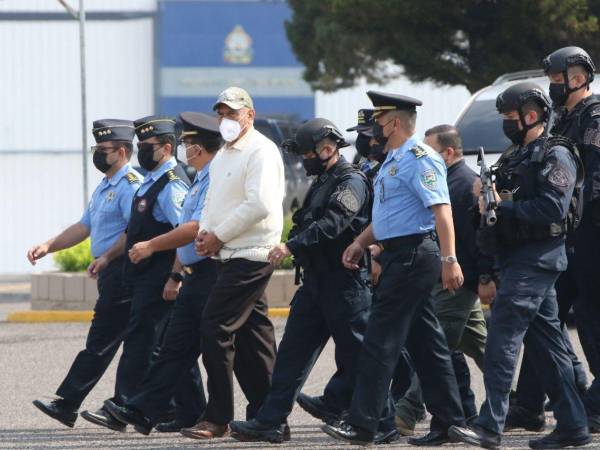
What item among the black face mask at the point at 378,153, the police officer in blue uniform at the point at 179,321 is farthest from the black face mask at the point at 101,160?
the black face mask at the point at 378,153

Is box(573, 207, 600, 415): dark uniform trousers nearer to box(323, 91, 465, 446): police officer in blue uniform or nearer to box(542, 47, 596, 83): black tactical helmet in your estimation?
box(542, 47, 596, 83): black tactical helmet

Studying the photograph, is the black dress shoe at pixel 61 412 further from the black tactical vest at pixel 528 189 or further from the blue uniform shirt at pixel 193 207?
the black tactical vest at pixel 528 189

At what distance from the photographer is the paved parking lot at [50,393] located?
7.98 meters

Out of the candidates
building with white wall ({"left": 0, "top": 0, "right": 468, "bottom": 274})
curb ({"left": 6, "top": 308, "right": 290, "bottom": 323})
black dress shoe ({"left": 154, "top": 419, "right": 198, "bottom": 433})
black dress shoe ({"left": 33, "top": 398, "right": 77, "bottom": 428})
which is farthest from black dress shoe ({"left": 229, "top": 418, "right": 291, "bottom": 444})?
building with white wall ({"left": 0, "top": 0, "right": 468, "bottom": 274})

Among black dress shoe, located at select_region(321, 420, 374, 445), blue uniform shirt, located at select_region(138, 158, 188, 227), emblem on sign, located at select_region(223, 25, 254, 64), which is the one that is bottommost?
black dress shoe, located at select_region(321, 420, 374, 445)

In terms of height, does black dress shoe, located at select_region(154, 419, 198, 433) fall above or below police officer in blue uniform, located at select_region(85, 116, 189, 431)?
below

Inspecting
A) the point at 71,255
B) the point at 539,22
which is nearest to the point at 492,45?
the point at 539,22

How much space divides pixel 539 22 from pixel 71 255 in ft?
21.8

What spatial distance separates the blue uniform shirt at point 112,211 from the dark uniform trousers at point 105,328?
0.21 metres

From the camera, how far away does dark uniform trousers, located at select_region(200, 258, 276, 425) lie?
7859 mm

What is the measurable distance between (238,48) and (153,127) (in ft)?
108

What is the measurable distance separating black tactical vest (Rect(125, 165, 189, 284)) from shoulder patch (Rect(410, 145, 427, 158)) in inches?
70.2

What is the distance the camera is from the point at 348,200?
7688 mm

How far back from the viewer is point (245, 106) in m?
8.02
